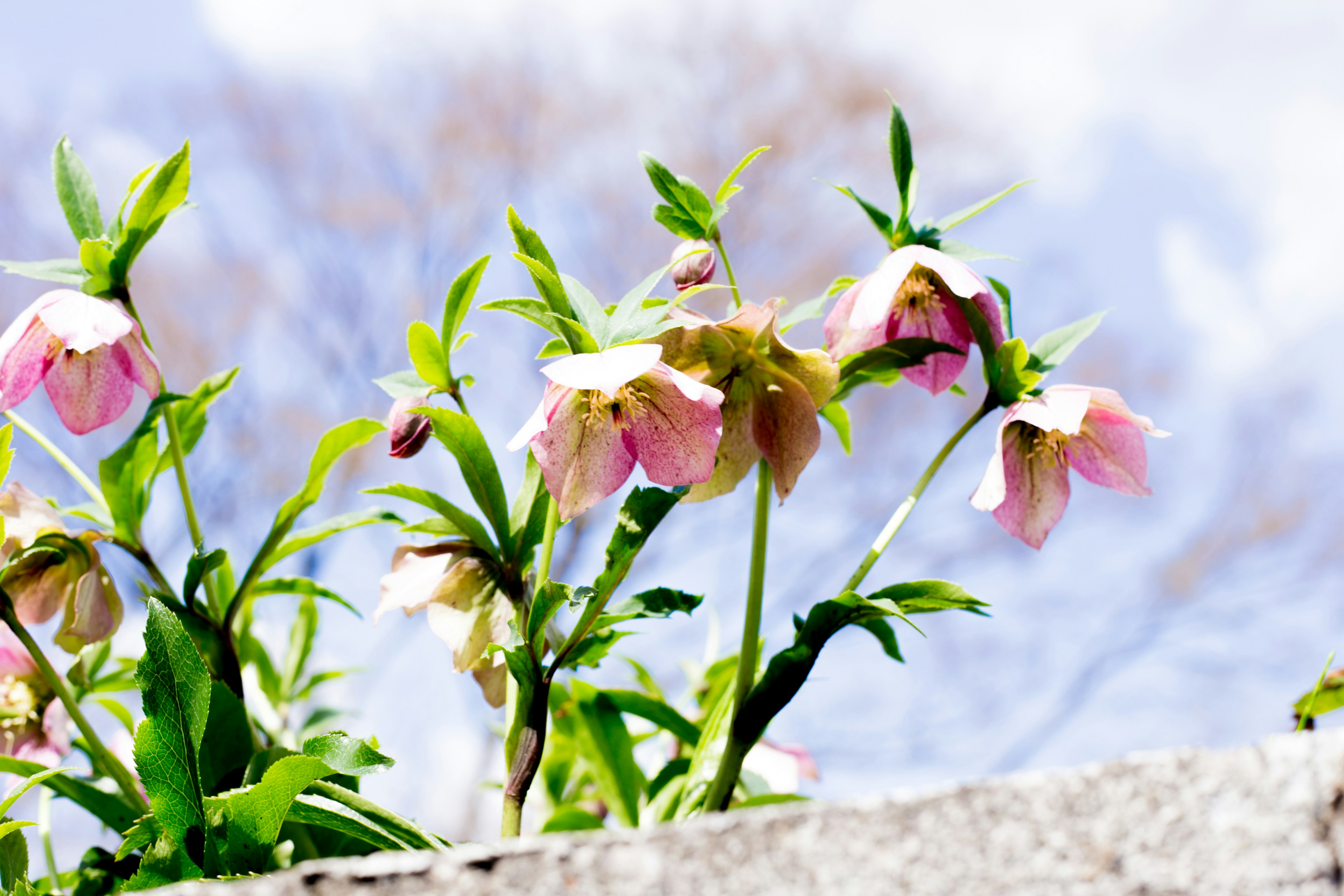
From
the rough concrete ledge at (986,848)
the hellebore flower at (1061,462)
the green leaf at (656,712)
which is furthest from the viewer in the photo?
the green leaf at (656,712)

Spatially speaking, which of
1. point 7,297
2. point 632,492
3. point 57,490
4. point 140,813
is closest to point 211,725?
point 140,813

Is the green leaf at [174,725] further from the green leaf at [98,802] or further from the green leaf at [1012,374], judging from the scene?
the green leaf at [1012,374]

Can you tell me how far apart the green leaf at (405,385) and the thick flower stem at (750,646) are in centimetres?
15

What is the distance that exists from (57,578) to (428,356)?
212 millimetres

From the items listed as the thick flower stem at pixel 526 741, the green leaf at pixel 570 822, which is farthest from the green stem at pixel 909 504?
the green leaf at pixel 570 822

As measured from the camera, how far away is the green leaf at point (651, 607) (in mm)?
335

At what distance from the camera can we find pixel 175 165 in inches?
15.8

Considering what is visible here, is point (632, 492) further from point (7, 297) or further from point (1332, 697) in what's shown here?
point (7, 297)

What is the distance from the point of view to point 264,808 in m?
0.29

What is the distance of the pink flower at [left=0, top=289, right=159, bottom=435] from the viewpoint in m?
0.37

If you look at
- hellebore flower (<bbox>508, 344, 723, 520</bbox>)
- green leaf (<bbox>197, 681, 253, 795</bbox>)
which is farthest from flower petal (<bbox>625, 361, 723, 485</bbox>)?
green leaf (<bbox>197, 681, 253, 795</bbox>)

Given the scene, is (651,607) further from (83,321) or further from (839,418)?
(83,321)

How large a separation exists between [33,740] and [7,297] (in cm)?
350

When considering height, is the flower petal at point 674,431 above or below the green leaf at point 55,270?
below
